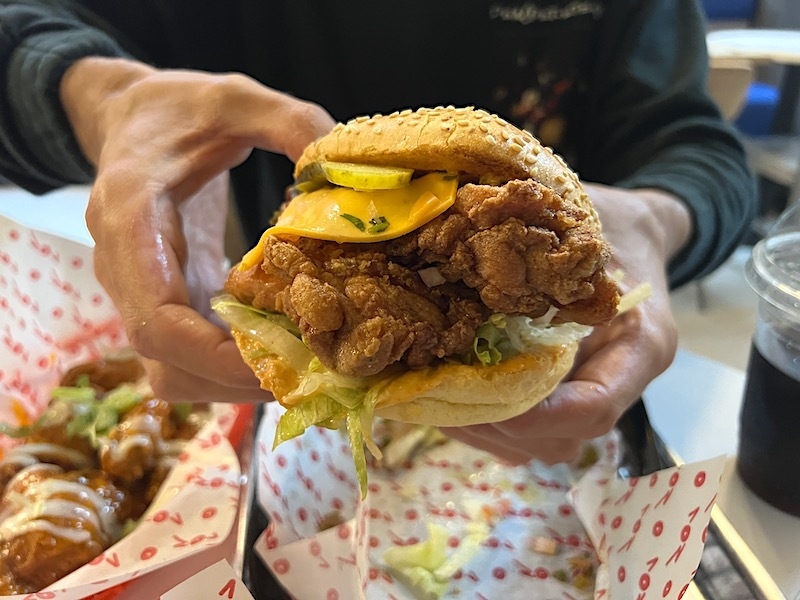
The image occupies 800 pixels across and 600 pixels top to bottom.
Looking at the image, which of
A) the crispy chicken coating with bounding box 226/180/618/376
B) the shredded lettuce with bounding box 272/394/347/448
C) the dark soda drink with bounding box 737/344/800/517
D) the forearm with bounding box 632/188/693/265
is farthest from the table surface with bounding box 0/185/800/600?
the shredded lettuce with bounding box 272/394/347/448

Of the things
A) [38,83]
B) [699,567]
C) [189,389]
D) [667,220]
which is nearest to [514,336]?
[699,567]

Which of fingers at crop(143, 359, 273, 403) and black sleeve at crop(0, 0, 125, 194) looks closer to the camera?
fingers at crop(143, 359, 273, 403)

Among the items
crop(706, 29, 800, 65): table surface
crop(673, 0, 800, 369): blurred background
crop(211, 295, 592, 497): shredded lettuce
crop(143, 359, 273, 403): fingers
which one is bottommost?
crop(673, 0, 800, 369): blurred background

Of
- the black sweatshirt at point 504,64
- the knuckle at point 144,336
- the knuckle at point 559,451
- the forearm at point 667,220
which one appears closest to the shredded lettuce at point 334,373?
the knuckle at point 144,336

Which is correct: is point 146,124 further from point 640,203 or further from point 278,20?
point 640,203

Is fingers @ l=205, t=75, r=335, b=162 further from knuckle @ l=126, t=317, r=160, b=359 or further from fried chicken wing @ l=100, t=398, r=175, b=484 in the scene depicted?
fried chicken wing @ l=100, t=398, r=175, b=484

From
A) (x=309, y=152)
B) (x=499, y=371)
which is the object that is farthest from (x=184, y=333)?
(x=499, y=371)

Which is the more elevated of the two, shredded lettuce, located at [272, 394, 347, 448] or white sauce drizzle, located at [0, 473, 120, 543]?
shredded lettuce, located at [272, 394, 347, 448]

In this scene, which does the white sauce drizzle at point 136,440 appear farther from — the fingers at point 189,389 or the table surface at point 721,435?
the table surface at point 721,435
